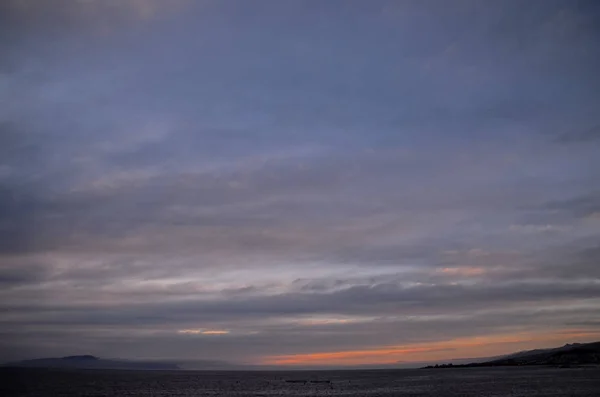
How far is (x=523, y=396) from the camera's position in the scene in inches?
3669

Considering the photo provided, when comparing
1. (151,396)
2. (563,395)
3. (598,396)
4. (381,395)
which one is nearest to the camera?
(598,396)

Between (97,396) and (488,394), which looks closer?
(488,394)

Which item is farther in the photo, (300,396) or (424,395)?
(300,396)

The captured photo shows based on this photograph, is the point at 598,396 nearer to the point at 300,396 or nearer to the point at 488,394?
the point at 488,394

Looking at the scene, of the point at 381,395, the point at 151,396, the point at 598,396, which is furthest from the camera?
the point at 151,396

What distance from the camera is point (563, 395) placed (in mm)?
90000

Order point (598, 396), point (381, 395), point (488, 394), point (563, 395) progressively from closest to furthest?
point (598, 396)
point (563, 395)
point (488, 394)
point (381, 395)

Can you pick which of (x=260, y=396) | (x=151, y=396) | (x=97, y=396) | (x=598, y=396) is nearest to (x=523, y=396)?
(x=598, y=396)

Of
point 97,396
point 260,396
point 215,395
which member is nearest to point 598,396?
point 260,396

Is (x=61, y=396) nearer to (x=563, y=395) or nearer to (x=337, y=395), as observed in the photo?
(x=337, y=395)

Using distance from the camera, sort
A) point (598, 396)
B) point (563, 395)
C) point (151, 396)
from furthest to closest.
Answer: point (151, 396)
point (563, 395)
point (598, 396)

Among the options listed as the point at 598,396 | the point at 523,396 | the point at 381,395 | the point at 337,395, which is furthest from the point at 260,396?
the point at 598,396

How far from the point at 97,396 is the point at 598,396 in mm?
94254

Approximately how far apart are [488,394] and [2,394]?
101 metres
